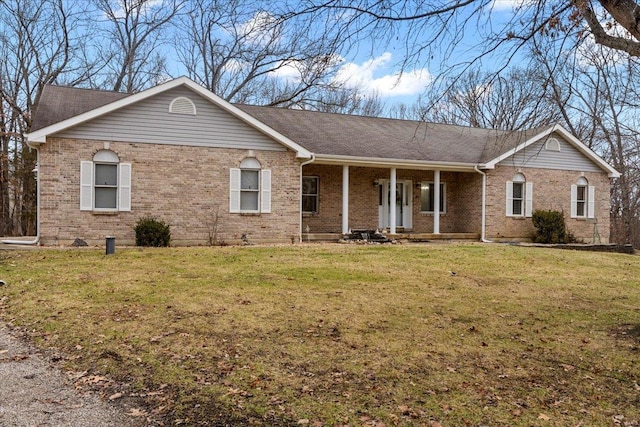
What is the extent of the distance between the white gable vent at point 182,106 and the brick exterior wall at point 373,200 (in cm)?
478

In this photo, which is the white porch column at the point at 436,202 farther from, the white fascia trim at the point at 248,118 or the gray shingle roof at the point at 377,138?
the white fascia trim at the point at 248,118

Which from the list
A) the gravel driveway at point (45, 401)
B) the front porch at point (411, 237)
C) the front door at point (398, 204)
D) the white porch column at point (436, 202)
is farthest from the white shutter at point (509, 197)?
the gravel driveway at point (45, 401)

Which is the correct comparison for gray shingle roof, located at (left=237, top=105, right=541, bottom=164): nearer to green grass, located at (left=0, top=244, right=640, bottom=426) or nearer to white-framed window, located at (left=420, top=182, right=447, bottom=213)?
white-framed window, located at (left=420, top=182, right=447, bottom=213)

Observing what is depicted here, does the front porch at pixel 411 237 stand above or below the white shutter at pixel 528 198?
below

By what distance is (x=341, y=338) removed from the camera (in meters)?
5.43

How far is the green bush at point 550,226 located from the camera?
1862 cm

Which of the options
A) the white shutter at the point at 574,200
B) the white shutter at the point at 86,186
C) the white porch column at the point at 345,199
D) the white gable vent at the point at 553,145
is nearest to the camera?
the white shutter at the point at 86,186

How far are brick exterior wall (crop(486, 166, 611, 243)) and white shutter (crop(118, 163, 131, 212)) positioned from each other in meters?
12.8

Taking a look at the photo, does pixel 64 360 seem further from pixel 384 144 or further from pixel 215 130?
pixel 384 144

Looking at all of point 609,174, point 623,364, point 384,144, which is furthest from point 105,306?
point 609,174

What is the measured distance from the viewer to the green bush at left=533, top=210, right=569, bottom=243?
733 inches

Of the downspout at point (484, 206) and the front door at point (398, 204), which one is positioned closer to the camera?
the downspout at point (484, 206)

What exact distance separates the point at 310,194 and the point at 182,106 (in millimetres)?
5578

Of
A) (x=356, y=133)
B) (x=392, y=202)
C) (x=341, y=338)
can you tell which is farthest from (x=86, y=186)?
(x=341, y=338)
